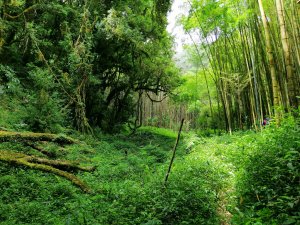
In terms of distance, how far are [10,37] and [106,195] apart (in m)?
7.35

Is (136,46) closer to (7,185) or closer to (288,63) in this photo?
(288,63)

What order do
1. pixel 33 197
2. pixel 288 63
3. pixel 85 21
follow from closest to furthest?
1. pixel 33 197
2. pixel 288 63
3. pixel 85 21

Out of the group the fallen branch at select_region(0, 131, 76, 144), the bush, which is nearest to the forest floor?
the bush

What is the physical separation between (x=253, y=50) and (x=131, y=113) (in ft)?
25.1

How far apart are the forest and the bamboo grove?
45 millimetres

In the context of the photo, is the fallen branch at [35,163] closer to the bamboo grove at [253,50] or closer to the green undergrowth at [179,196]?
the green undergrowth at [179,196]

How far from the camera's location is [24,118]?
7.20m

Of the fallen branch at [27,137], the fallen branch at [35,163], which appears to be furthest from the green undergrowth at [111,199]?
the fallen branch at [27,137]

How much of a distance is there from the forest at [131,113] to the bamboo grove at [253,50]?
4cm

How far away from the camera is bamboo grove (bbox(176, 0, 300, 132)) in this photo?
5270mm

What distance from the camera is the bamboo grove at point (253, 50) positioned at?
527cm

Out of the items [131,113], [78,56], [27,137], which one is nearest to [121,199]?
[27,137]

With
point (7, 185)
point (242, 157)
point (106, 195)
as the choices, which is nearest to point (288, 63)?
point (242, 157)

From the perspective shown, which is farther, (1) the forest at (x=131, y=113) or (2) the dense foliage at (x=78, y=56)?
(2) the dense foliage at (x=78, y=56)
